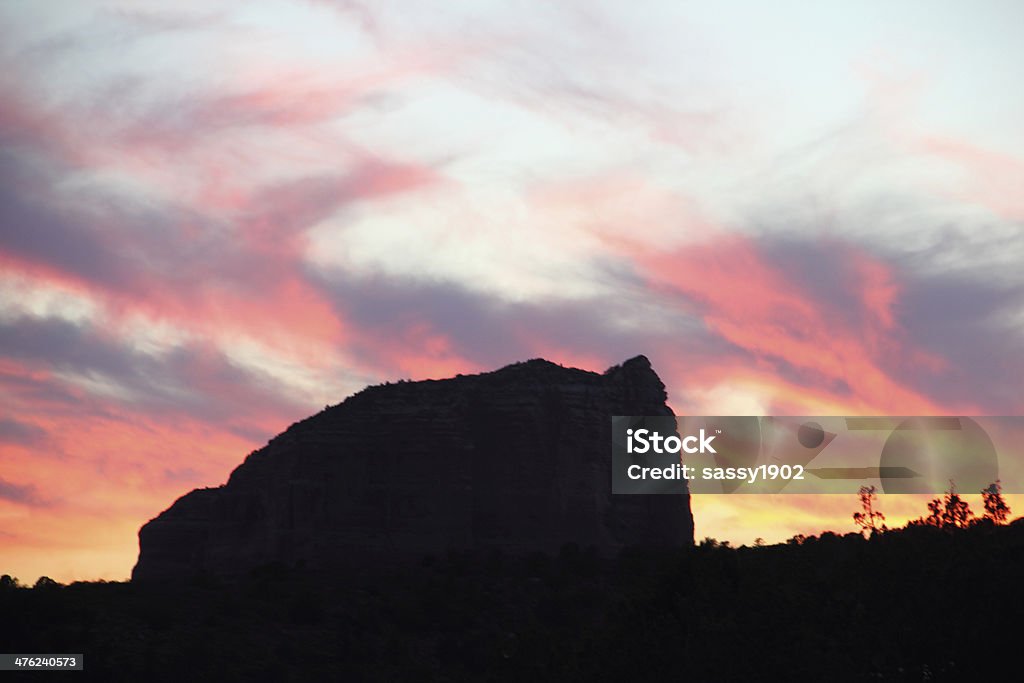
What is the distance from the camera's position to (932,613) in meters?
39.6

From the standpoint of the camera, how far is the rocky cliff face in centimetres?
11400

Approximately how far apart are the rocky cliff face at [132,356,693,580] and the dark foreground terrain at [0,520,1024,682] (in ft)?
15.6

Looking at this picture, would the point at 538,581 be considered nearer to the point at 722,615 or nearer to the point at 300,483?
the point at 300,483

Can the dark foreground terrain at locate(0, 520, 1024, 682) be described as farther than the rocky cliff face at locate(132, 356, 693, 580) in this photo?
No

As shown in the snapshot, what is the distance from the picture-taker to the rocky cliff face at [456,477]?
114 m

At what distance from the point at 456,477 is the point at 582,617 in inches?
986

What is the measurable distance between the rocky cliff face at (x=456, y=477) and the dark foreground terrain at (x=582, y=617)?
4.76 meters

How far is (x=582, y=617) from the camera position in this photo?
9500 centimetres

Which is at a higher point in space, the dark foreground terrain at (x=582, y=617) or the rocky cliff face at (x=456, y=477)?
the rocky cliff face at (x=456, y=477)

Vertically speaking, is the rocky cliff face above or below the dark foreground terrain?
above

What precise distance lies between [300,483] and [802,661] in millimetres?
84694

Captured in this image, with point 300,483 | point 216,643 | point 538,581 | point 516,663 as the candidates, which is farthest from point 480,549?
point 516,663

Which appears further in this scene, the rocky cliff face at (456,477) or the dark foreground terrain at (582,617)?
the rocky cliff face at (456,477)

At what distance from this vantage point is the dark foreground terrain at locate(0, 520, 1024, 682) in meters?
39.2
